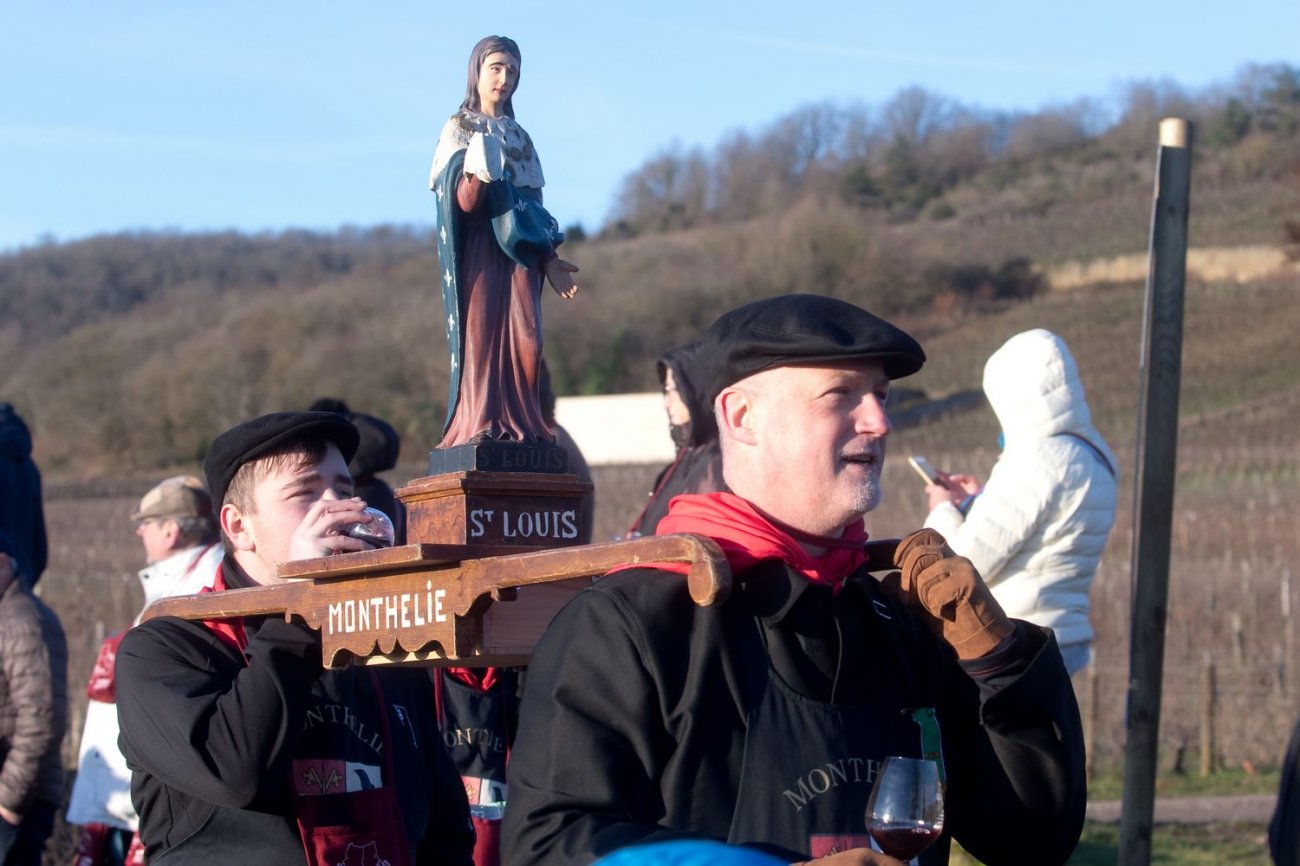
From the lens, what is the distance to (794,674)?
2.71 meters

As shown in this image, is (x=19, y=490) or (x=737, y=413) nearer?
(x=737, y=413)

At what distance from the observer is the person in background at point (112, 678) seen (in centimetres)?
616

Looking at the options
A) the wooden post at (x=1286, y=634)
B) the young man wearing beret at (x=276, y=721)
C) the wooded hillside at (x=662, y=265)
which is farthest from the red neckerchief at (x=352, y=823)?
the wooded hillside at (x=662, y=265)

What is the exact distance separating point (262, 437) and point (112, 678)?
3038mm

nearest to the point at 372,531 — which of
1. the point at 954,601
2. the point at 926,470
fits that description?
the point at 954,601

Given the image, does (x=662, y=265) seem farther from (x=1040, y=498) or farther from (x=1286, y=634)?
(x=1040, y=498)

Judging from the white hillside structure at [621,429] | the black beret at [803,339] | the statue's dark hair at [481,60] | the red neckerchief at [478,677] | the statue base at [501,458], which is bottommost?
the red neckerchief at [478,677]

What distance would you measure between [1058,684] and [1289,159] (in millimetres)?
81994

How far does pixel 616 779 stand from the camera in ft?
8.47

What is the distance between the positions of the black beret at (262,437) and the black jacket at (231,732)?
0.34m

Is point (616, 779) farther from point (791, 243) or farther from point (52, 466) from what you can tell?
point (791, 243)

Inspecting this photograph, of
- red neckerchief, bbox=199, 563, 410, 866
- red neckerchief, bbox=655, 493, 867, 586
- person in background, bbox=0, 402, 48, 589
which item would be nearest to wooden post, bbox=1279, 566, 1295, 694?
person in background, bbox=0, 402, 48, 589

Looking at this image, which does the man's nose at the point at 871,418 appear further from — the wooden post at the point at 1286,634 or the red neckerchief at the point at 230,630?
the wooden post at the point at 1286,634

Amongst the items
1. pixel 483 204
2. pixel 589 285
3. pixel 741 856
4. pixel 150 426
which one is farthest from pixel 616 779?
pixel 589 285
